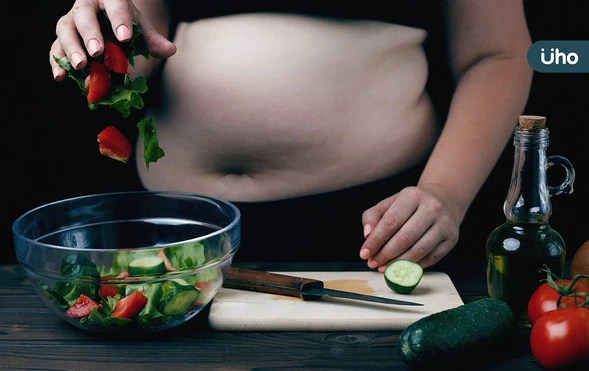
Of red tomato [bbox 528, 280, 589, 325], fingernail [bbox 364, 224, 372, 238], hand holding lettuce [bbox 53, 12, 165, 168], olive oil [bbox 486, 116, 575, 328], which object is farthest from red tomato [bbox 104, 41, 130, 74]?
red tomato [bbox 528, 280, 589, 325]

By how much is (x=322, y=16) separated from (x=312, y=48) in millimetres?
91

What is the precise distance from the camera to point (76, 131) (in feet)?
6.37

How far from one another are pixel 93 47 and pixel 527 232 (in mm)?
893

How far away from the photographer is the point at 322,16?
1.72 metres

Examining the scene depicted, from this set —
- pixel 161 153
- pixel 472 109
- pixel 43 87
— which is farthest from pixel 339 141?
pixel 43 87

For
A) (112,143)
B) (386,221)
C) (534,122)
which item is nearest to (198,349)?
(112,143)

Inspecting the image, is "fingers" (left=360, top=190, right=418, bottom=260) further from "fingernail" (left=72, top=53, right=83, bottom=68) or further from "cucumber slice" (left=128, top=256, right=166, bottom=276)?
"fingernail" (left=72, top=53, right=83, bottom=68)

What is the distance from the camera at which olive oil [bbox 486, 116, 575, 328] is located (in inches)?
47.0

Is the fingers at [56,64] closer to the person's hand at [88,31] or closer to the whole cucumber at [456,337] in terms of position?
the person's hand at [88,31]

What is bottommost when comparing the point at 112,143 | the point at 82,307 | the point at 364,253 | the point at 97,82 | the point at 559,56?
the point at 364,253

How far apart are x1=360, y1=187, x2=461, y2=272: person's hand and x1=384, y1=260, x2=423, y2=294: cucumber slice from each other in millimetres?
83

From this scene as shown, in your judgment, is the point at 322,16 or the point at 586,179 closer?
the point at 322,16

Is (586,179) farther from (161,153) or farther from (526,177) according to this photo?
(161,153)

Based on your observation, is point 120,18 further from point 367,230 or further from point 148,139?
point 367,230
